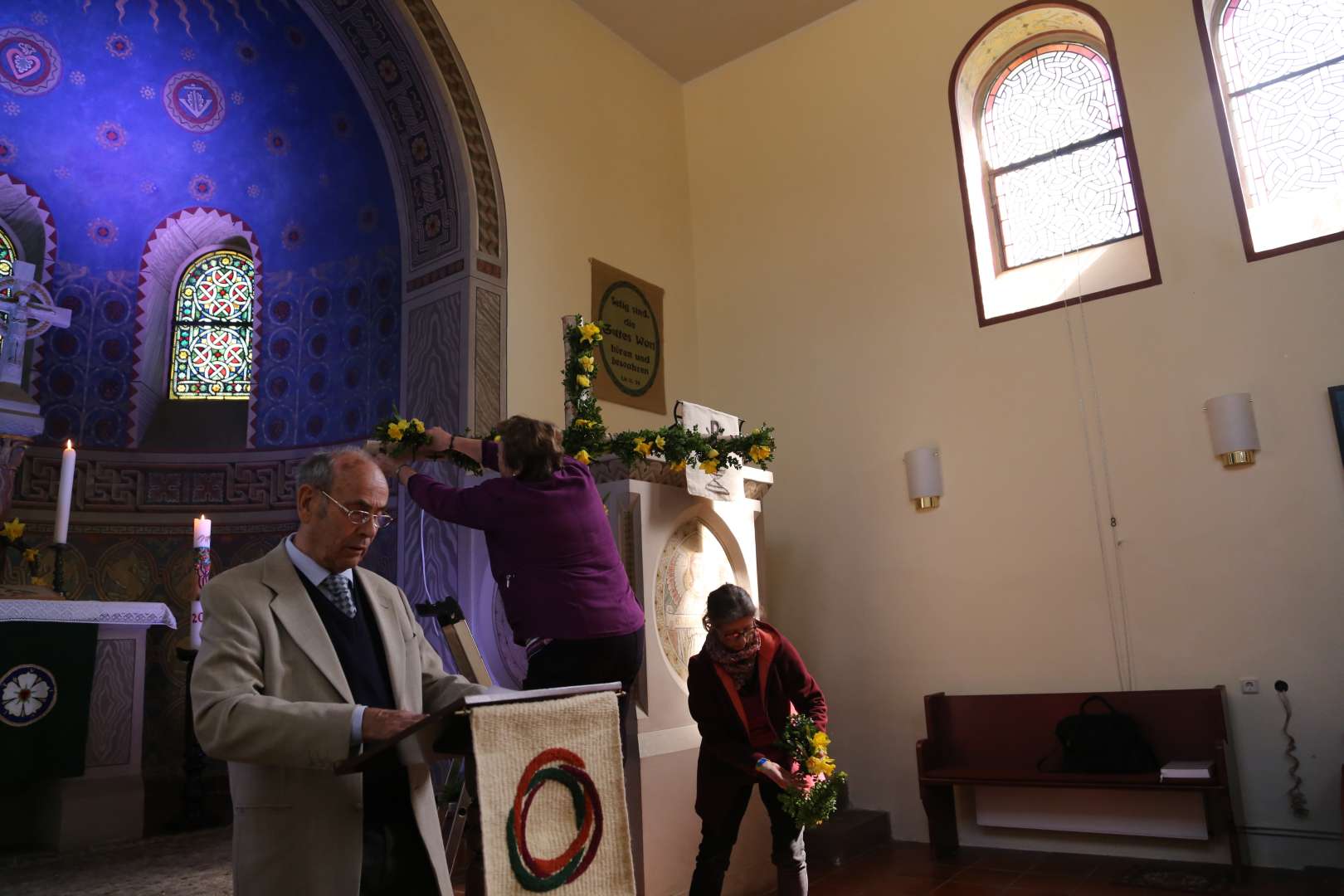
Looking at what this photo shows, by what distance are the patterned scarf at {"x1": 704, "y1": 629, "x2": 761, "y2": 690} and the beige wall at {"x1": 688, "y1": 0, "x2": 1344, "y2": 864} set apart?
278cm

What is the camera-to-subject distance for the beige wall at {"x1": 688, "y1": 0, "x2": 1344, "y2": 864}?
5.28 m

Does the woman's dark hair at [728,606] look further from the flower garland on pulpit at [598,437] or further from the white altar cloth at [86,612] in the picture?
the white altar cloth at [86,612]

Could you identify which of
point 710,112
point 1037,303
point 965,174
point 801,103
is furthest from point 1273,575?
point 710,112

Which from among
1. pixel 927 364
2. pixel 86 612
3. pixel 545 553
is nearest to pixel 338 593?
pixel 545 553

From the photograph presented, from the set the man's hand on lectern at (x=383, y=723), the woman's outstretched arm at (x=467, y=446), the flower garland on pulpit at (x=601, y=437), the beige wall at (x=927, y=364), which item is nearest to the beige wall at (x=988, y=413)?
the beige wall at (x=927, y=364)

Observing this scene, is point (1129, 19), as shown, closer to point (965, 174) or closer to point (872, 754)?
point (965, 174)

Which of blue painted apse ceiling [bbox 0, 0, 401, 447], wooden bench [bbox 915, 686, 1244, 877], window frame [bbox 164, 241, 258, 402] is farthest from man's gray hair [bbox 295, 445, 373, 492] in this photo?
window frame [bbox 164, 241, 258, 402]

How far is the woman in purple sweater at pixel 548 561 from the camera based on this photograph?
3.51 metres

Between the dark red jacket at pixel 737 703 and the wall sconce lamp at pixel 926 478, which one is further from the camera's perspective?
the wall sconce lamp at pixel 926 478

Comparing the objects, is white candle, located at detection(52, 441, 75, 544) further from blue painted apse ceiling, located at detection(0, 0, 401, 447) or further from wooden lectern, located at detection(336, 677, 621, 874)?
wooden lectern, located at detection(336, 677, 621, 874)

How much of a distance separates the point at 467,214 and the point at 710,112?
3.15m

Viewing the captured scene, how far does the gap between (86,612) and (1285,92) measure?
7.71 m

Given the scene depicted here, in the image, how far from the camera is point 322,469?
2.37 metres

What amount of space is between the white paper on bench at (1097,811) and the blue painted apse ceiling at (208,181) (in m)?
4.71
